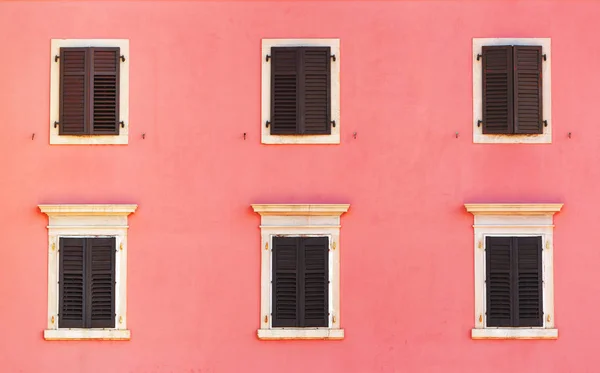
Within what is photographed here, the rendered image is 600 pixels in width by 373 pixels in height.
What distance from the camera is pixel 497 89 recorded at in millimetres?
12391

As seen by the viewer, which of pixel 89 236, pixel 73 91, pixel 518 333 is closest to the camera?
pixel 518 333

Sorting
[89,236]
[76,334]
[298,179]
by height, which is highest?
[298,179]

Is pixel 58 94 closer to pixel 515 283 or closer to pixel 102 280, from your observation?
pixel 102 280

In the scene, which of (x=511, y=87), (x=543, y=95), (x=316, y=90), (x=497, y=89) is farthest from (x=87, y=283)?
(x=543, y=95)

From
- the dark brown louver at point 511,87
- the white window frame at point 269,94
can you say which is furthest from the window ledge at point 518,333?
the white window frame at point 269,94

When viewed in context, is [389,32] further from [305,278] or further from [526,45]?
[305,278]

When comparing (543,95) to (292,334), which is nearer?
(292,334)

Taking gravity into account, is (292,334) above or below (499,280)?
below

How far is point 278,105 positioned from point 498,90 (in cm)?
347

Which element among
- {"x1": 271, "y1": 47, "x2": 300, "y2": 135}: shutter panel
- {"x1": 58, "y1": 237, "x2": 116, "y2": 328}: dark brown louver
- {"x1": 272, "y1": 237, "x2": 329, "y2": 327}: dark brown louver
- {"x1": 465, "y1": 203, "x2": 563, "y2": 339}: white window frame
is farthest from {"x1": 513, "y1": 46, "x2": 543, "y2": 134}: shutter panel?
{"x1": 58, "y1": 237, "x2": 116, "y2": 328}: dark brown louver

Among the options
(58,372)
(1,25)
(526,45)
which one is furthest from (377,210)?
(1,25)

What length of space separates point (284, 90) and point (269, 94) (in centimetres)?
25

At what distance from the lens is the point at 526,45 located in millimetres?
12406

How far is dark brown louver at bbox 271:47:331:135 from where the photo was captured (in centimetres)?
1234
